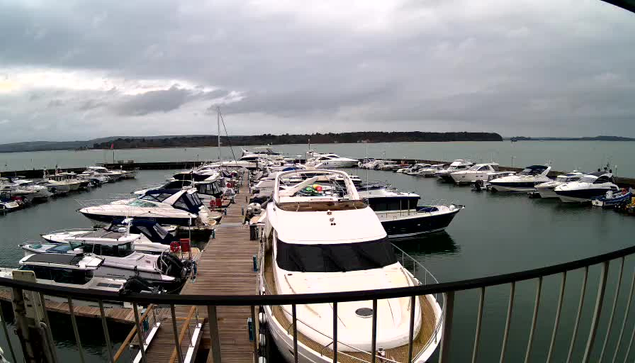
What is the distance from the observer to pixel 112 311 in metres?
11.0

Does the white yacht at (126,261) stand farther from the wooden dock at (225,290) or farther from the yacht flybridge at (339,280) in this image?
the yacht flybridge at (339,280)

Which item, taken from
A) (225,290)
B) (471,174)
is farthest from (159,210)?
(471,174)

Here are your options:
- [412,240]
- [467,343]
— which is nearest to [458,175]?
[412,240]

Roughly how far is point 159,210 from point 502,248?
66.1ft

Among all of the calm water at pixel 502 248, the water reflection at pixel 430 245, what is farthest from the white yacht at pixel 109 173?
the water reflection at pixel 430 245

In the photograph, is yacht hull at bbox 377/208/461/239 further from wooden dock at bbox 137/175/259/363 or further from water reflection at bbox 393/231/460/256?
wooden dock at bbox 137/175/259/363

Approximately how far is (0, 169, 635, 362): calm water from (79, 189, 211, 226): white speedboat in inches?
178

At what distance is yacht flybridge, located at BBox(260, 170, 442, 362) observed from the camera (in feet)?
19.0

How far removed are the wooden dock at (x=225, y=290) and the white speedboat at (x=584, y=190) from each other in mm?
28727

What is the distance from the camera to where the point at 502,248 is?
781 inches

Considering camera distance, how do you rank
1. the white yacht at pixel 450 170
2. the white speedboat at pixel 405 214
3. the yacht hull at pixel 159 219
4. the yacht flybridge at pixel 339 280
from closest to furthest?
the yacht flybridge at pixel 339 280 < the white speedboat at pixel 405 214 < the yacht hull at pixel 159 219 < the white yacht at pixel 450 170

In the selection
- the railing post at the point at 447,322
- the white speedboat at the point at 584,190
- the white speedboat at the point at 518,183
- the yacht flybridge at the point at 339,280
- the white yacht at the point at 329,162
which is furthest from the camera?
the white yacht at the point at 329,162

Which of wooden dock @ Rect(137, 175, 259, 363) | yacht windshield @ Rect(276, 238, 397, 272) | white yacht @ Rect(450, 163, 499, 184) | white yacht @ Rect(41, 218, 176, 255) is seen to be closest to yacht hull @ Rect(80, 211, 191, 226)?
wooden dock @ Rect(137, 175, 259, 363)

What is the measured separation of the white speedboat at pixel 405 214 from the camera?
68.8 feet
